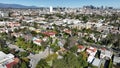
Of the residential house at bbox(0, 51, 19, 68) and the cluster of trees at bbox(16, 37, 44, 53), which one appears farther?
the cluster of trees at bbox(16, 37, 44, 53)

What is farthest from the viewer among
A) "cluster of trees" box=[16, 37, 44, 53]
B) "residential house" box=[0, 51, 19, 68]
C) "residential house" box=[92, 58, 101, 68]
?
"cluster of trees" box=[16, 37, 44, 53]

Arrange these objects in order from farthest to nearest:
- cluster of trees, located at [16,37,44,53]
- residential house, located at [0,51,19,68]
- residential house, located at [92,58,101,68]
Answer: cluster of trees, located at [16,37,44,53] < residential house, located at [92,58,101,68] < residential house, located at [0,51,19,68]

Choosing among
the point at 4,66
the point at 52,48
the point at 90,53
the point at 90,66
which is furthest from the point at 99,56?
the point at 4,66

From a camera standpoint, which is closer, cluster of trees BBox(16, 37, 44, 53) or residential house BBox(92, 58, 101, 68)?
residential house BBox(92, 58, 101, 68)

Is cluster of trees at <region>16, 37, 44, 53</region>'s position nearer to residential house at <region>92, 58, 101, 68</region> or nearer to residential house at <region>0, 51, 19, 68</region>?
residential house at <region>0, 51, 19, 68</region>

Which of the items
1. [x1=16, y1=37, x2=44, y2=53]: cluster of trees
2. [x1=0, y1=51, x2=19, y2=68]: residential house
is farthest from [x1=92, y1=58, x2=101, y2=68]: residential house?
[x1=0, y1=51, x2=19, y2=68]: residential house

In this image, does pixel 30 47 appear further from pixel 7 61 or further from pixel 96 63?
pixel 96 63

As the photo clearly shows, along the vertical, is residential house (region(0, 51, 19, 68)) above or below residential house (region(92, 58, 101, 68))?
above

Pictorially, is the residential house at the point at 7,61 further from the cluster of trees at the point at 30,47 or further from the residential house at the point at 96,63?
the residential house at the point at 96,63

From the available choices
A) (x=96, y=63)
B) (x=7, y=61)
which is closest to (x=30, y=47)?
(x=7, y=61)

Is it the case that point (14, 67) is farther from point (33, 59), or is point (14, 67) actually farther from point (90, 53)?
point (90, 53)

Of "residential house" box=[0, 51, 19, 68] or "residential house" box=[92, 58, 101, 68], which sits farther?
"residential house" box=[92, 58, 101, 68]
